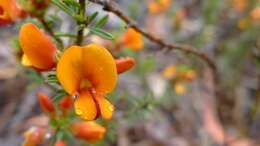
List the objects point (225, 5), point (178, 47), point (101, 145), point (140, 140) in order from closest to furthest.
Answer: point (178, 47) → point (101, 145) → point (140, 140) → point (225, 5)

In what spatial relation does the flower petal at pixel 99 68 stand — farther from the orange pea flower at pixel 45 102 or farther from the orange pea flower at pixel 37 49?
the orange pea flower at pixel 45 102

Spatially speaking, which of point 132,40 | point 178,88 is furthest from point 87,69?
point 178,88

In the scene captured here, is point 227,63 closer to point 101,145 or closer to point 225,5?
point 225,5

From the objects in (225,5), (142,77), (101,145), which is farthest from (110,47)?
(225,5)

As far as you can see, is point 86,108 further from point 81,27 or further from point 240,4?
point 240,4

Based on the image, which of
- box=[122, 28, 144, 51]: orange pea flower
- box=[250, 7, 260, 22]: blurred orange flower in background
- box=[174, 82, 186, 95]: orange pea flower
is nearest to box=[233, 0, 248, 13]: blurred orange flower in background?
box=[250, 7, 260, 22]: blurred orange flower in background

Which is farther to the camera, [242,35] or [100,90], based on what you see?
[242,35]

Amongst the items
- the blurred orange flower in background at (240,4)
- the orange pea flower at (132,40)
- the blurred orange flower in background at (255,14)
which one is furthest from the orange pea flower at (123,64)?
the blurred orange flower in background at (240,4)

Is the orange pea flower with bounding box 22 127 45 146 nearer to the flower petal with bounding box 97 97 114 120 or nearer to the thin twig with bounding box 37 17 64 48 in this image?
the thin twig with bounding box 37 17 64 48
